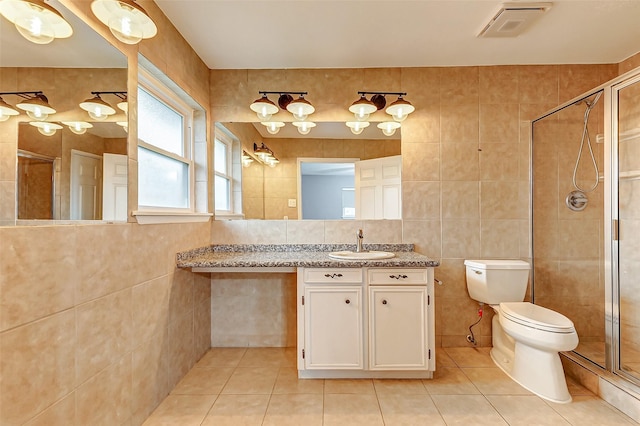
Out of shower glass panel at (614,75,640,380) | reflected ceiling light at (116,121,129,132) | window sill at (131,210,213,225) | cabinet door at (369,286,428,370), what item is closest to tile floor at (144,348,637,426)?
cabinet door at (369,286,428,370)

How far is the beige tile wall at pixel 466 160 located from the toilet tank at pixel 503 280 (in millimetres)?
212

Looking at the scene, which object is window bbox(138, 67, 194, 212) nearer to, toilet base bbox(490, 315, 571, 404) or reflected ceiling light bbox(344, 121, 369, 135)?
reflected ceiling light bbox(344, 121, 369, 135)

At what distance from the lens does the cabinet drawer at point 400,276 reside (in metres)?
2.00

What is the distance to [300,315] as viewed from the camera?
2.04 metres

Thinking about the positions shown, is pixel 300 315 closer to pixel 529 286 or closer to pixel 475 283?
pixel 475 283

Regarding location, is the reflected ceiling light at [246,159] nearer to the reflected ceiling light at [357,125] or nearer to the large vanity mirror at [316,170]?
the large vanity mirror at [316,170]

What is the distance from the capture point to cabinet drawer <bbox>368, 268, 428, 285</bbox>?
6.57ft

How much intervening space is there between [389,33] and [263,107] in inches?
41.5

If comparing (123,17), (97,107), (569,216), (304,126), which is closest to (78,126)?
(97,107)

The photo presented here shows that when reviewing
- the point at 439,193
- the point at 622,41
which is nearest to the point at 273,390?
the point at 439,193

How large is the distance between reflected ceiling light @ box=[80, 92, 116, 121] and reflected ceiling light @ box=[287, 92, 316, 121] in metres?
1.30

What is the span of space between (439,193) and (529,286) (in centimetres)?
107

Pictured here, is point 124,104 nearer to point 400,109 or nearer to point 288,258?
point 288,258

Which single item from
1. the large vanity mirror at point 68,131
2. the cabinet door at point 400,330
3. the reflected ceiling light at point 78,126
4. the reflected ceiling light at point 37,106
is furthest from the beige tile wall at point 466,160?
the reflected ceiling light at point 37,106
